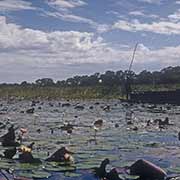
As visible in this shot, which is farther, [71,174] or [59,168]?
[59,168]

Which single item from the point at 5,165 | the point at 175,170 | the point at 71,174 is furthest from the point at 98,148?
the point at 5,165

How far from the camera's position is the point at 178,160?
20.1m

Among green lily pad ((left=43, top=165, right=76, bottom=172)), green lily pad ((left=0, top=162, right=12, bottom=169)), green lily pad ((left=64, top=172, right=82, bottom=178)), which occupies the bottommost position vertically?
green lily pad ((left=64, top=172, right=82, bottom=178))

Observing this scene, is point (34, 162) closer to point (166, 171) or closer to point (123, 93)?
point (166, 171)

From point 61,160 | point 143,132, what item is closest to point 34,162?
point 61,160

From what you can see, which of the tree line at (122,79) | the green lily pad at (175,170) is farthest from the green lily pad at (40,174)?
the tree line at (122,79)

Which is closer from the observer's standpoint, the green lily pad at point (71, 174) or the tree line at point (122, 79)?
the green lily pad at point (71, 174)

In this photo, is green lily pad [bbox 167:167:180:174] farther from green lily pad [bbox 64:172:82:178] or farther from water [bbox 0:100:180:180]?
green lily pad [bbox 64:172:82:178]

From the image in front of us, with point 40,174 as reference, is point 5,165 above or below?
above

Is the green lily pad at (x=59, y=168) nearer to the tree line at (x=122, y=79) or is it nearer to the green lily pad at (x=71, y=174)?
the green lily pad at (x=71, y=174)

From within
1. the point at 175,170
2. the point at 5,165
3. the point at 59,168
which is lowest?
the point at 175,170

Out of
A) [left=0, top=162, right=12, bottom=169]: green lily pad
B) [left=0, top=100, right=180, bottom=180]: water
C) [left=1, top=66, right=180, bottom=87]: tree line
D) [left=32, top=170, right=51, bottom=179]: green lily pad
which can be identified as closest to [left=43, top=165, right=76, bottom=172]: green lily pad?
[left=0, top=100, right=180, bottom=180]: water

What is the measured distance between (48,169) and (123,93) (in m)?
101

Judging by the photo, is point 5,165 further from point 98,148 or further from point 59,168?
point 98,148
